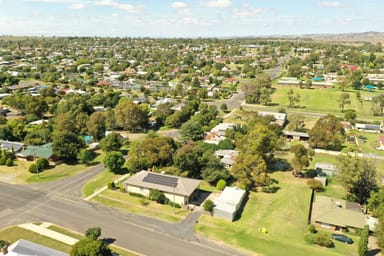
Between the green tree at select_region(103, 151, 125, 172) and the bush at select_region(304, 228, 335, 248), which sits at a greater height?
the green tree at select_region(103, 151, 125, 172)

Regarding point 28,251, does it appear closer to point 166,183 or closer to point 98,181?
point 166,183

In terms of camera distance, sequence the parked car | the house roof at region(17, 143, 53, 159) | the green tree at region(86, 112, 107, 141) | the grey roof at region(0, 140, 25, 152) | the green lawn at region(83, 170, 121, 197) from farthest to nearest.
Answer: the green tree at region(86, 112, 107, 141), the grey roof at region(0, 140, 25, 152), the house roof at region(17, 143, 53, 159), the green lawn at region(83, 170, 121, 197), the parked car

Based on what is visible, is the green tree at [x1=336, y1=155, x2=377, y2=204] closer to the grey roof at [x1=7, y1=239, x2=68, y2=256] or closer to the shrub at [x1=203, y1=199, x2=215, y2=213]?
the shrub at [x1=203, y1=199, x2=215, y2=213]

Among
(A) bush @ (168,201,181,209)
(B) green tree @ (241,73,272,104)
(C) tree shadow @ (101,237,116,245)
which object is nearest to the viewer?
(C) tree shadow @ (101,237,116,245)

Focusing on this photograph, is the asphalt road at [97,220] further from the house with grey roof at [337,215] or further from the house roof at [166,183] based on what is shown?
the house with grey roof at [337,215]

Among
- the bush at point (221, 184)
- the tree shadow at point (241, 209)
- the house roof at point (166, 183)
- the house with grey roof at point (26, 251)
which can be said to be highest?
the house with grey roof at point (26, 251)

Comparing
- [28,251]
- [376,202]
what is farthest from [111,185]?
[376,202]

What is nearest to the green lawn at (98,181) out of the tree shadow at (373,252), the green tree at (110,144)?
the green tree at (110,144)

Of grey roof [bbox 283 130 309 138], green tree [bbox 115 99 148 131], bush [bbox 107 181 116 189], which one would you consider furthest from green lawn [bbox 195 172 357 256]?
green tree [bbox 115 99 148 131]
